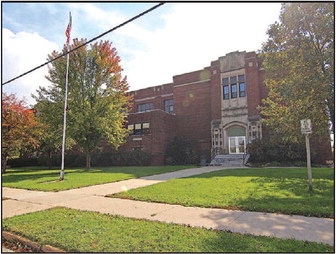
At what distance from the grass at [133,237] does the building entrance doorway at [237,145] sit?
73.9 feet

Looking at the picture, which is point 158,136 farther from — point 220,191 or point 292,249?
point 292,249

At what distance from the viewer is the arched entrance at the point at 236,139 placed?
1030 inches

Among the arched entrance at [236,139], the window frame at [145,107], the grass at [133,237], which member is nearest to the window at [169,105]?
the window frame at [145,107]

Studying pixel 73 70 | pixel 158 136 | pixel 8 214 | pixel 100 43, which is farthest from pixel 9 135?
pixel 158 136

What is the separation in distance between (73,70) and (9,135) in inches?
281

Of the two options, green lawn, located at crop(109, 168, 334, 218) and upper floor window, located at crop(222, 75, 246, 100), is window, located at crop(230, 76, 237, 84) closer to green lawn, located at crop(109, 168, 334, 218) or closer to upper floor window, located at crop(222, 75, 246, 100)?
upper floor window, located at crop(222, 75, 246, 100)

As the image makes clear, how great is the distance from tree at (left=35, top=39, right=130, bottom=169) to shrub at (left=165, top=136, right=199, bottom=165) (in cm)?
799

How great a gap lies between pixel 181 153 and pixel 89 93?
12583 mm

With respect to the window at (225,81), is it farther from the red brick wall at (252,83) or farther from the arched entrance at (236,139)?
the arched entrance at (236,139)

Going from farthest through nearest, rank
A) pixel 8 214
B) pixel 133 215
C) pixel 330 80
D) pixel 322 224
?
pixel 330 80 → pixel 8 214 → pixel 133 215 → pixel 322 224

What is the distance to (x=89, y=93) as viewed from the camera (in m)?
20.2

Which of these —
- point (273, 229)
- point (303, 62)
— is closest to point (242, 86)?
point (303, 62)

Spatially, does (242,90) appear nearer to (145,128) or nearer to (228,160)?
(228,160)

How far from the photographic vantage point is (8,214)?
677 cm
